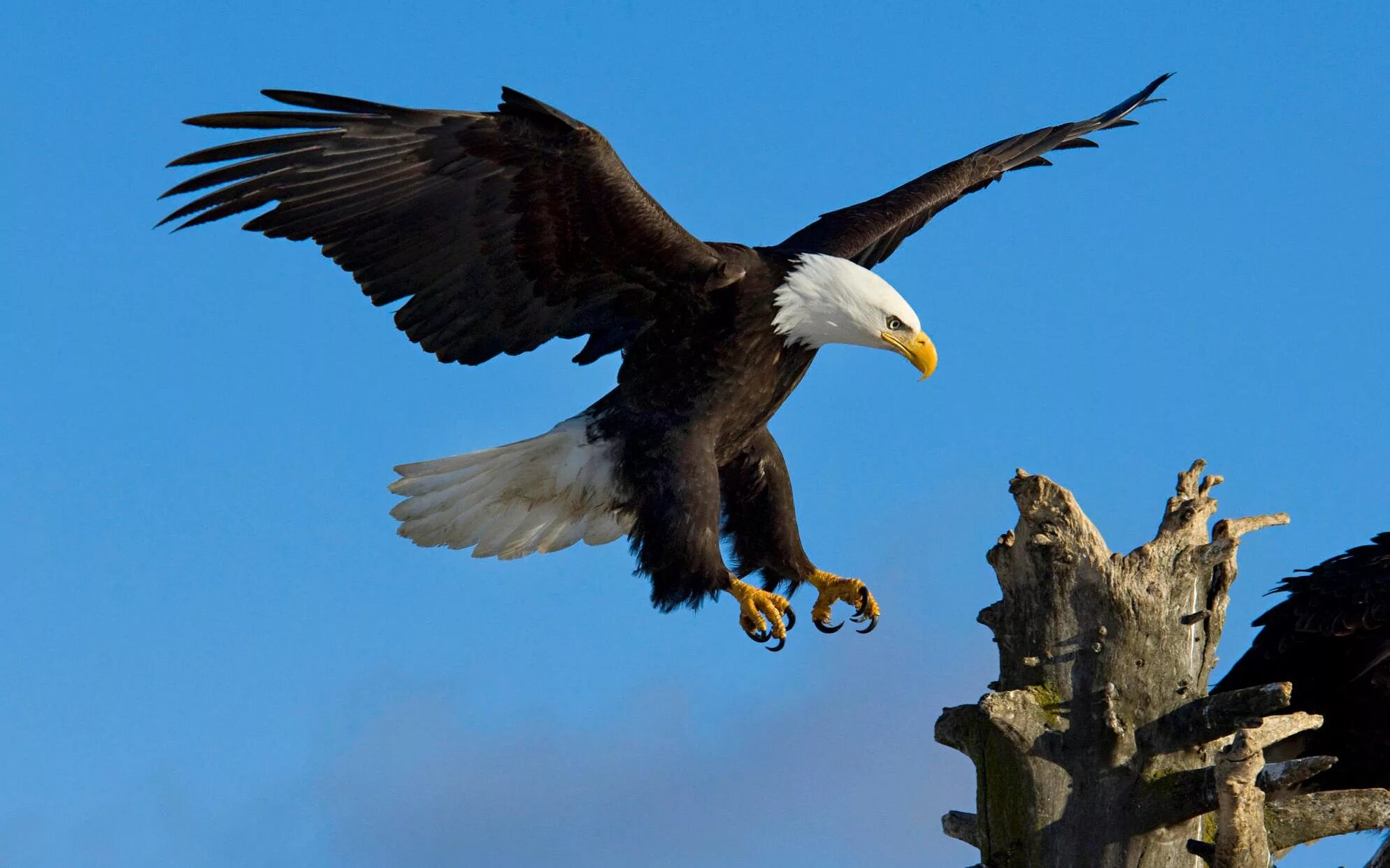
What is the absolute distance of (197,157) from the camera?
5.91 m

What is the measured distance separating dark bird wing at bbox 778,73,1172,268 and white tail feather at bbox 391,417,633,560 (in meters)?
1.48

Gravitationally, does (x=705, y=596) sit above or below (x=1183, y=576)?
above

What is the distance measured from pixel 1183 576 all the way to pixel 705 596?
2027 millimetres

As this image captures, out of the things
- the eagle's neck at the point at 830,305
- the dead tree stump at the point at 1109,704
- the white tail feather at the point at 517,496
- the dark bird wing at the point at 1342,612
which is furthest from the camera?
the white tail feather at the point at 517,496

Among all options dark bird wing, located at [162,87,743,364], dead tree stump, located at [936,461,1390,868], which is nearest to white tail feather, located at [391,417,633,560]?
dark bird wing, located at [162,87,743,364]

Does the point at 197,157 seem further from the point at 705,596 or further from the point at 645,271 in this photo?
the point at 705,596

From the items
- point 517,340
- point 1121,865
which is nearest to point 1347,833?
Result: point 1121,865

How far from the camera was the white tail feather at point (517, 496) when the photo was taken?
267 inches

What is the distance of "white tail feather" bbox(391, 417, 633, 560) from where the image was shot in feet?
22.2

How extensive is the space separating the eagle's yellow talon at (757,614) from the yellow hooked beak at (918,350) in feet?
4.05

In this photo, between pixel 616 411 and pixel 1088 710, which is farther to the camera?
pixel 616 411

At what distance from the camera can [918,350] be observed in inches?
259

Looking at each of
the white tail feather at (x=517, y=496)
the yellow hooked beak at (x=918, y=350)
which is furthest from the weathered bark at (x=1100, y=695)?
the white tail feather at (x=517, y=496)

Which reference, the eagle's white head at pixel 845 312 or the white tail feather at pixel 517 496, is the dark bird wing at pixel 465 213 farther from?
the white tail feather at pixel 517 496
